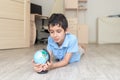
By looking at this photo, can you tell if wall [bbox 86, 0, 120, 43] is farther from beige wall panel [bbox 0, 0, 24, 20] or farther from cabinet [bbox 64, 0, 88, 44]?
beige wall panel [bbox 0, 0, 24, 20]

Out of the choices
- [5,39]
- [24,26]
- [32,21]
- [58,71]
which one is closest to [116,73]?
[58,71]

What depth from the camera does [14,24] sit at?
345cm

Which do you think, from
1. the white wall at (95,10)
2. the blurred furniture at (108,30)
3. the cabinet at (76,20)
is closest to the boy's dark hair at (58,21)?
the cabinet at (76,20)

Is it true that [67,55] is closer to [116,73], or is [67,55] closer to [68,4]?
[116,73]

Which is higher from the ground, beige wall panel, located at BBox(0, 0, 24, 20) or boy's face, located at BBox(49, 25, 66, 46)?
beige wall panel, located at BBox(0, 0, 24, 20)

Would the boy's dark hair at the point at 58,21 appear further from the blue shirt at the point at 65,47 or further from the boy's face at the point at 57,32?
the blue shirt at the point at 65,47

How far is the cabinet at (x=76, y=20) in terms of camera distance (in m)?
5.23

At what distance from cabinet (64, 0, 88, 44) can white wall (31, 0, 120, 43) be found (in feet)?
0.65

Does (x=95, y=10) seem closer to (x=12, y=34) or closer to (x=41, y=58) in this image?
(x=12, y=34)

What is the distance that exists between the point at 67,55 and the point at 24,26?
207cm

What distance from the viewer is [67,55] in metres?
1.77

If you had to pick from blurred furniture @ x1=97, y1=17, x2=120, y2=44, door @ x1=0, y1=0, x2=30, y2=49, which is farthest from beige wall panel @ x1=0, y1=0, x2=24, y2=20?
blurred furniture @ x1=97, y1=17, x2=120, y2=44

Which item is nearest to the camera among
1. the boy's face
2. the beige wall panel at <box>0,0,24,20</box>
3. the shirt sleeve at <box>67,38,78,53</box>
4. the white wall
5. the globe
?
the globe

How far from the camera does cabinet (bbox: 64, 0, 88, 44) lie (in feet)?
17.1
